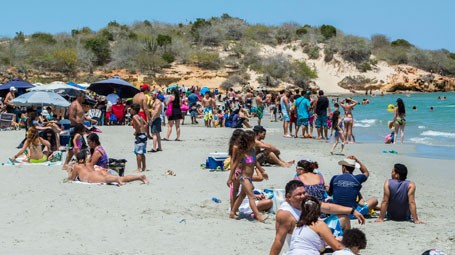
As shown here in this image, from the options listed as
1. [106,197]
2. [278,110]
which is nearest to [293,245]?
[106,197]

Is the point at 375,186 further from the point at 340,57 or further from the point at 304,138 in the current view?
the point at 340,57

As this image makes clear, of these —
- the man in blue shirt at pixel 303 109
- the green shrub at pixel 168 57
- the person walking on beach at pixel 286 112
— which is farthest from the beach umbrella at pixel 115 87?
the green shrub at pixel 168 57

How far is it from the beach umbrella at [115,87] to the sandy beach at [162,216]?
8585mm

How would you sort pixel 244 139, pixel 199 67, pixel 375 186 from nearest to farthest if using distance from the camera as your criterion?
pixel 244 139, pixel 375 186, pixel 199 67

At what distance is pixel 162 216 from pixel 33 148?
5175 millimetres

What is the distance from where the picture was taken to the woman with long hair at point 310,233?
4.99 meters

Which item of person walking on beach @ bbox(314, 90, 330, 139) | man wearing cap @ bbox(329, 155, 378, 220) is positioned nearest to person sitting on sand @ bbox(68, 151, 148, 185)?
man wearing cap @ bbox(329, 155, 378, 220)

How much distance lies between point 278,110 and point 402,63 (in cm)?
5391

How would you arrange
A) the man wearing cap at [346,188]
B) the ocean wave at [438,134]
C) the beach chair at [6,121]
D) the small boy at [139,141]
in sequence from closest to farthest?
the man wearing cap at [346,188], the small boy at [139,141], the beach chair at [6,121], the ocean wave at [438,134]

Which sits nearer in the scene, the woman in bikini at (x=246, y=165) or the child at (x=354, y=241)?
the child at (x=354, y=241)

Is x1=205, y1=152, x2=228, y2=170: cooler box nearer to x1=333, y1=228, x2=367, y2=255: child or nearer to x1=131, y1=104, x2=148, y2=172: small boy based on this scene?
x1=131, y1=104, x2=148, y2=172: small boy

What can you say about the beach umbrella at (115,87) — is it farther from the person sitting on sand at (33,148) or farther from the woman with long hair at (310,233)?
the woman with long hair at (310,233)

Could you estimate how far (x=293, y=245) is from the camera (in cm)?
505

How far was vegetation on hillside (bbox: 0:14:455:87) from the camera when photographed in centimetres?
5578
